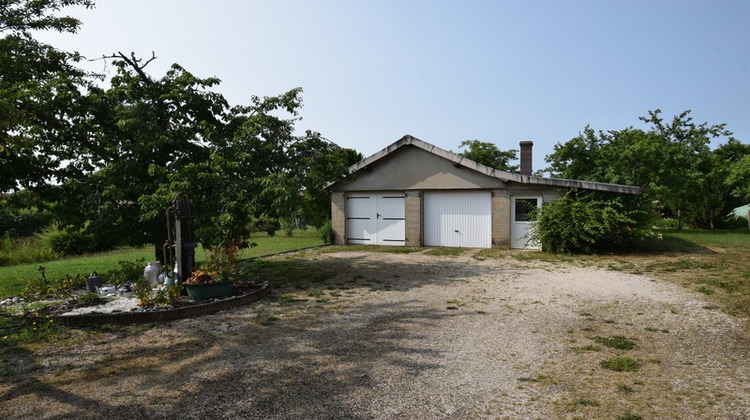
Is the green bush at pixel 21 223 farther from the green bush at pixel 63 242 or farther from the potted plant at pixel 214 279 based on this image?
the potted plant at pixel 214 279

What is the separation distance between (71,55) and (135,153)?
327cm

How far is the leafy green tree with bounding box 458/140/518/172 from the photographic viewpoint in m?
37.4

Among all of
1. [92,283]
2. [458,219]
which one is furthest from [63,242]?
[458,219]

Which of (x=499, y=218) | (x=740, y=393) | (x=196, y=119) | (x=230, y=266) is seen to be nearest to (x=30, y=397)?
(x=230, y=266)

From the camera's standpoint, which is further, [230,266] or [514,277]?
[514,277]

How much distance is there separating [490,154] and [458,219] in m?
23.7

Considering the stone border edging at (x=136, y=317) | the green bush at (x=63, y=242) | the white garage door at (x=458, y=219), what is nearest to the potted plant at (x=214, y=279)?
the stone border edging at (x=136, y=317)

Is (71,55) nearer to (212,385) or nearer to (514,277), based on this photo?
(212,385)

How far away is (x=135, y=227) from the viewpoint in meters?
9.19

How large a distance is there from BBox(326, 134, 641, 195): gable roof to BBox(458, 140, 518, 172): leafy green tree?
892 inches

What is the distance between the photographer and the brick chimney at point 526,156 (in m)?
17.3

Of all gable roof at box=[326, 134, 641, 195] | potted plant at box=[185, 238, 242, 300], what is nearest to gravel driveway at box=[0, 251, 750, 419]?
potted plant at box=[185, 238, 242, 300]

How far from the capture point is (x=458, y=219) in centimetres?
1559

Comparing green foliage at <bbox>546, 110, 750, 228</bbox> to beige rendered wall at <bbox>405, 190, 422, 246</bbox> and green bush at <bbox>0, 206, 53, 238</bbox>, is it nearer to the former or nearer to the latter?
beige rendered wall at <bbox>405, 190, 422, 246</bbox>
